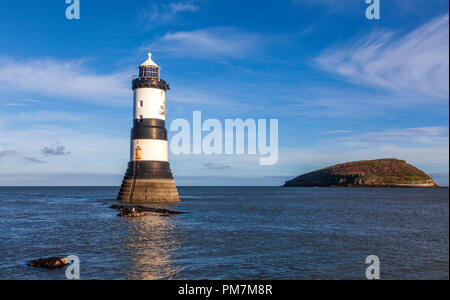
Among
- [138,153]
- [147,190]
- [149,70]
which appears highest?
[149,70]

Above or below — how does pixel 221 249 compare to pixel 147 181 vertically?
below

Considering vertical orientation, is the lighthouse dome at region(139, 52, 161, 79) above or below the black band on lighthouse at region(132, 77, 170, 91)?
above

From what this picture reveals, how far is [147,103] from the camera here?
45812 millimetres

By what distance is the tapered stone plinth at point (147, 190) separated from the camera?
45.5 meters

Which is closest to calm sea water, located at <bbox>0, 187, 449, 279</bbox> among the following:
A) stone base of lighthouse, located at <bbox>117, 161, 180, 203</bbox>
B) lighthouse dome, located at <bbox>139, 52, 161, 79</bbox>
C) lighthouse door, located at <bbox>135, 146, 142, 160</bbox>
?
Result: stone base of lighthouse, located at <bbox>117, 161, 180, 203</bbox>

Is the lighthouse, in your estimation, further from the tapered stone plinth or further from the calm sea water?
the calm sea water

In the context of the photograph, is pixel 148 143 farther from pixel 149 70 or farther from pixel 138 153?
pixel 149 70

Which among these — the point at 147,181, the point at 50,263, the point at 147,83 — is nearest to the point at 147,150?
the point at 147,181

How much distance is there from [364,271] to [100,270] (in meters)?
12.0

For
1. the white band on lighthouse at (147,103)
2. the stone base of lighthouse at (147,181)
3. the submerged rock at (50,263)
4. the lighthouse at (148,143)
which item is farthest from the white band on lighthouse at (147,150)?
the submerged rock at (50,263)

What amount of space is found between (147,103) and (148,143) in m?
5.44

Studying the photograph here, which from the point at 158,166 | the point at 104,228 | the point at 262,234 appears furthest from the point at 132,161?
the point at 262,234

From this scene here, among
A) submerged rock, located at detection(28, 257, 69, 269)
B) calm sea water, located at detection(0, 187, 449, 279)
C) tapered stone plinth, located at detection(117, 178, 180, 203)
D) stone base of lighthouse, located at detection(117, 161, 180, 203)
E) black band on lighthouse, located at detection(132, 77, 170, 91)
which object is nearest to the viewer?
calm sea water, located at detection(0, 187, 449, 279)

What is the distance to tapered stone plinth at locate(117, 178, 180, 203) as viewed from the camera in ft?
149
